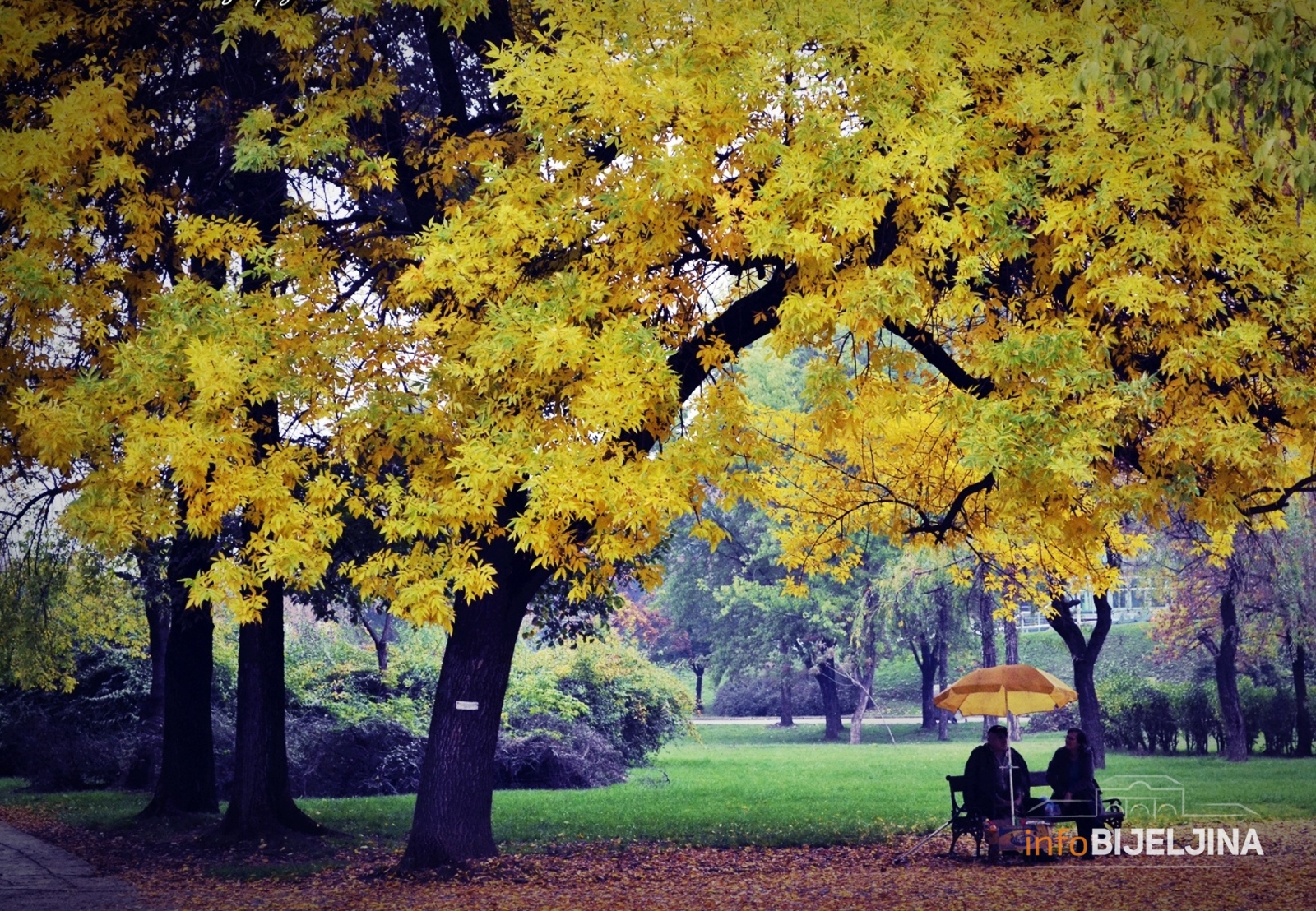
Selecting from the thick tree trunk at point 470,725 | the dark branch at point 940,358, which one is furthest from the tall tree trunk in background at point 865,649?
the thick tree trunk at point 470,725

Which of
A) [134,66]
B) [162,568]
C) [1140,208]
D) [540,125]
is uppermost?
[134,66]

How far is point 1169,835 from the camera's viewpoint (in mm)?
14273

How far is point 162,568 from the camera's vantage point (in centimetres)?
1595

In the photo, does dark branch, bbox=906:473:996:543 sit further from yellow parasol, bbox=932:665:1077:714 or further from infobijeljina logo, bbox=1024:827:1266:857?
infobijeljina logo, bbox=1024:827:1266:857

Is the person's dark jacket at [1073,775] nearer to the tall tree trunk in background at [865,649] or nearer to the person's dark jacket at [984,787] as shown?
the person's dark jacket at [984,787]

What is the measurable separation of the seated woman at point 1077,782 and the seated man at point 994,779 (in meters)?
0.34

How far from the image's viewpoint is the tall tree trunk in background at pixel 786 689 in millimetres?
42094

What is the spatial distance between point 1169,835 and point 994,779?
3.01 meters

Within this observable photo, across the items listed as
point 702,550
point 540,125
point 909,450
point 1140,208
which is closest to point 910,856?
point 909,450

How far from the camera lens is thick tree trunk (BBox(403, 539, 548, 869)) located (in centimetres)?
1155


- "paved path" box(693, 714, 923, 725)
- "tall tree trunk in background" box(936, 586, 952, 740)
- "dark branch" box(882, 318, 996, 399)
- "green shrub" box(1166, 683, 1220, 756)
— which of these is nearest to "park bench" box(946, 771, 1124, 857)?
"dark branch" box(882, 318, 996, 399)

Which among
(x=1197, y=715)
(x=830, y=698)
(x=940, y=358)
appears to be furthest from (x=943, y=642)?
(x=940, y=358)

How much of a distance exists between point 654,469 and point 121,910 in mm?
5685

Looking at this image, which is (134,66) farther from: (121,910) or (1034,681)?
(1034,681)
